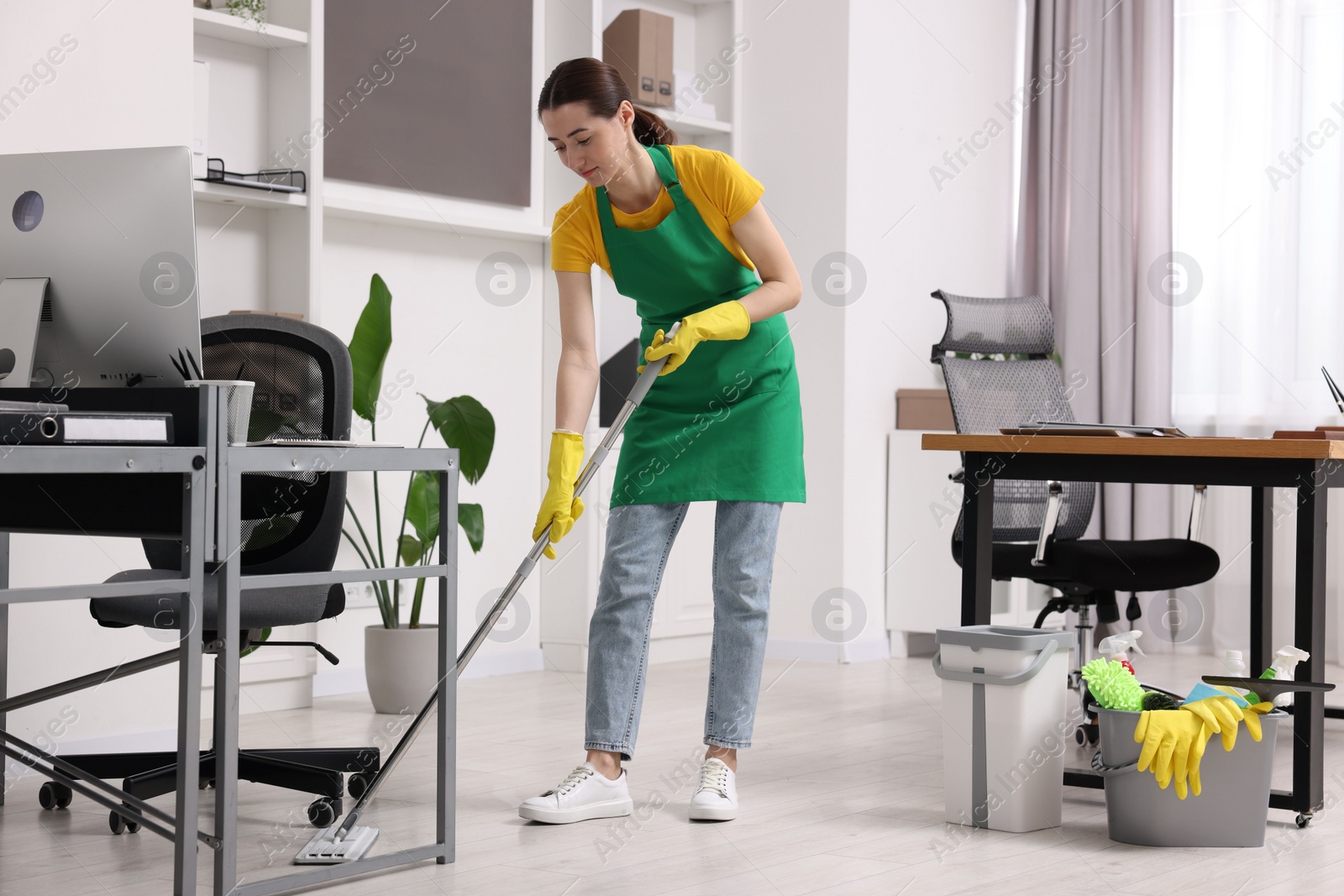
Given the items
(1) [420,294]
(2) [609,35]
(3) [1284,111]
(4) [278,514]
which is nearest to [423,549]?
(1) [420,294]

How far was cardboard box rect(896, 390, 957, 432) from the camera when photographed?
4.42 meters

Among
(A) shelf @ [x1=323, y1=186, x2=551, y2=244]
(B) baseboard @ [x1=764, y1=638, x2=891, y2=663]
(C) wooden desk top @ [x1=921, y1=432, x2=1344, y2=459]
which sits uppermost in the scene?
(A) shelf @ [x1=323, y1=186, x2=551, y2=244]

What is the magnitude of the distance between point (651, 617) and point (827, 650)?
2.04m

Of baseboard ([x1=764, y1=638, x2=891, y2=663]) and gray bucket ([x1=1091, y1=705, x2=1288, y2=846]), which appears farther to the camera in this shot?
baseboard ([x1=764, y1=638, x2=891, y2=663])

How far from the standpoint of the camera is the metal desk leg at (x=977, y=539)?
2.53m

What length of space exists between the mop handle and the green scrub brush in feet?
2.99

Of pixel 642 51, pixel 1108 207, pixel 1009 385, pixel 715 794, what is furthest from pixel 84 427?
pixel 1108 207

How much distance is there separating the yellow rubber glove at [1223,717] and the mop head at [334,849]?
1.22 metres

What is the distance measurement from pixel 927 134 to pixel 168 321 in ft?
11.1

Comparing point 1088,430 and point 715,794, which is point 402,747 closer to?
point 715,794

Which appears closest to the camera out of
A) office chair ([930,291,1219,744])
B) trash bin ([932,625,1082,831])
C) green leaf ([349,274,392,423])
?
trash bin ([932,625,1082,831])

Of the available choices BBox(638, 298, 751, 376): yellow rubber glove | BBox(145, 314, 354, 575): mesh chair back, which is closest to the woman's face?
BBox(638, 298, 751, 376): yellow rubber glove

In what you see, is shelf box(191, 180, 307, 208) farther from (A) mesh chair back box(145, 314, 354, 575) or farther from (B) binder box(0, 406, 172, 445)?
(B) binder box(0, 406, 172, 445)

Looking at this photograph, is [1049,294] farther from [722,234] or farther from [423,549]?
[722,234]
